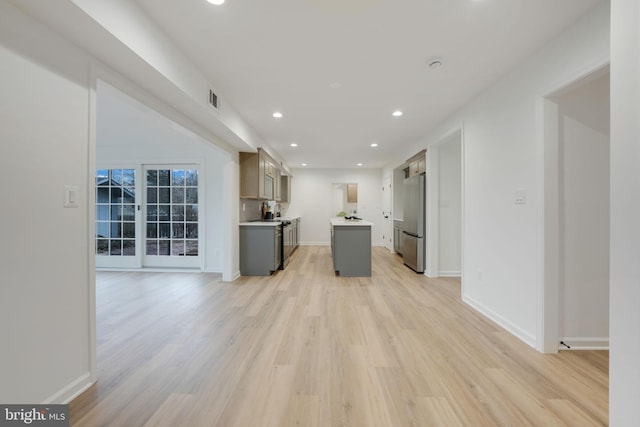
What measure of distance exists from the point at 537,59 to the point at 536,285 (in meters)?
1.95

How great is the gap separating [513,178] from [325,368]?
243 centimetres

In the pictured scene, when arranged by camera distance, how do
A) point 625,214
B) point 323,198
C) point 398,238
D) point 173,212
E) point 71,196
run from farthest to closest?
1. point 323,198
2. point 398,238
3. point 173,212
4. point 71,196
5. point 625,214

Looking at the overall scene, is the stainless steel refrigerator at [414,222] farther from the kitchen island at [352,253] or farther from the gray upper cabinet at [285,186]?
the gray upper cabinet at [285,186]

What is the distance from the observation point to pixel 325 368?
1956 mm

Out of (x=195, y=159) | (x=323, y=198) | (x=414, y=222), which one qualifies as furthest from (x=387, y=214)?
(x=195, y=159)

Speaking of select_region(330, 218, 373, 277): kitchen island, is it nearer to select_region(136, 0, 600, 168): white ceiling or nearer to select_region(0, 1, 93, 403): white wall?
select_region(136, 0, 600, 168): white ceiling

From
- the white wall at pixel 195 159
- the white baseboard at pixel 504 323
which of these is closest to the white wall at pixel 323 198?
the white wall at pixel 195 159

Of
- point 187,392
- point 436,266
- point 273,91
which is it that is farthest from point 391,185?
point 187,392

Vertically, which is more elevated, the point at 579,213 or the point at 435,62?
the point at 435,62

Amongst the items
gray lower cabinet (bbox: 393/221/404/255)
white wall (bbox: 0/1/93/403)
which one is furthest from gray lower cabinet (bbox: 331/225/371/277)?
white wall (bbox: 0/1/93/403)

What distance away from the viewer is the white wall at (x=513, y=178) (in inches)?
78.6

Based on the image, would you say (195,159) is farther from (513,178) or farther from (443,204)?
(513,178)

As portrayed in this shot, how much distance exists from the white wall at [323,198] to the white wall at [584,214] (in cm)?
648

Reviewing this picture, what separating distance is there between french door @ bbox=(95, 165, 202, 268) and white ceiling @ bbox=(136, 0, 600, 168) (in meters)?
2.62
